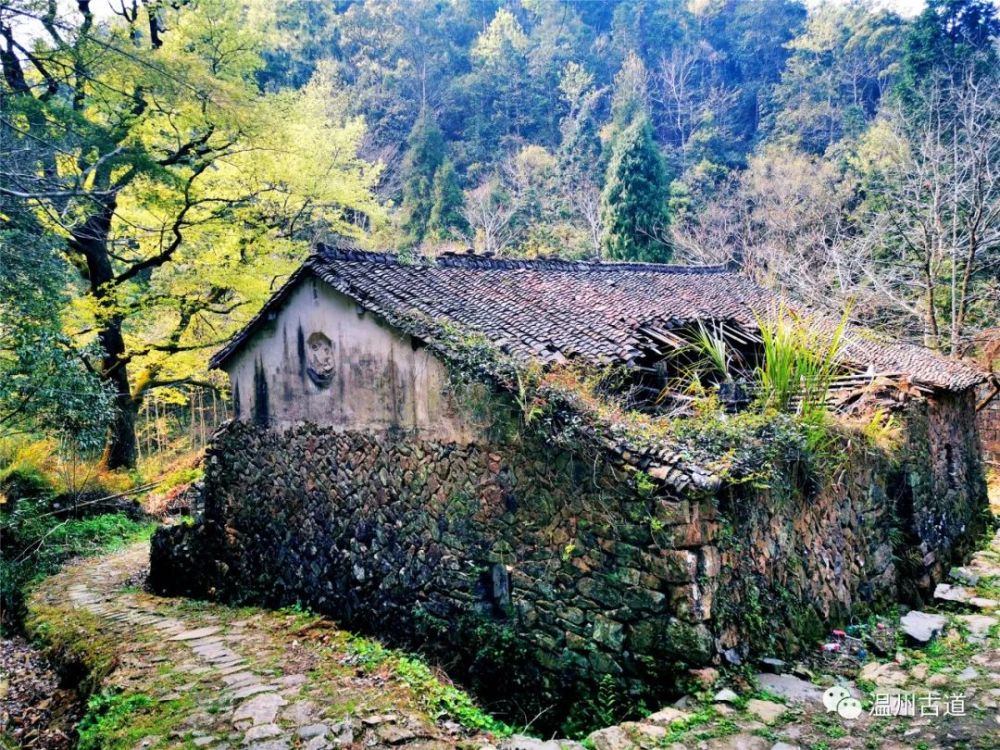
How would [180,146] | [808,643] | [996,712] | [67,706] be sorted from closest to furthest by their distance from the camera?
[996,712], [808,643], [67,706], [180,146]

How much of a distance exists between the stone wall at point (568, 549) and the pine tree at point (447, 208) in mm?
18874

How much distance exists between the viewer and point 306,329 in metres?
8.20

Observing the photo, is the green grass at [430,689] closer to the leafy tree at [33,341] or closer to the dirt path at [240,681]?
the dirt path at [240,681]

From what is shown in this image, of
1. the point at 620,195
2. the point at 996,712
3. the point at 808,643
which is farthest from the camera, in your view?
the point at 620,195

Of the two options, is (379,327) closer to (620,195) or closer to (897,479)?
(897,479)

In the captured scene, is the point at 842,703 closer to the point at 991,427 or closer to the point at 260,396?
the point at 260,396

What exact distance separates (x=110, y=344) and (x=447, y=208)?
15611 millimetres

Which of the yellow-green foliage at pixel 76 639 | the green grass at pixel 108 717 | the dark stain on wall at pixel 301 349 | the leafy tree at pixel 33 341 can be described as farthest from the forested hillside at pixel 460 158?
the green grass at pixel 108 717

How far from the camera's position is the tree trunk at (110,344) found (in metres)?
13.4

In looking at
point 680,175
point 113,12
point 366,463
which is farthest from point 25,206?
point 680,175

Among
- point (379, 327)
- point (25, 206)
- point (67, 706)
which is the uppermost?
point (25, 206)

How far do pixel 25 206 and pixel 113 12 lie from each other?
7809 mm

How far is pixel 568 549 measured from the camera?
5.29m

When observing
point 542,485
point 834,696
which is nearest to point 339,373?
point 542,485
